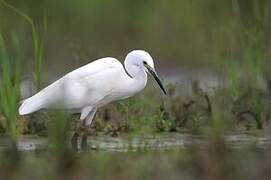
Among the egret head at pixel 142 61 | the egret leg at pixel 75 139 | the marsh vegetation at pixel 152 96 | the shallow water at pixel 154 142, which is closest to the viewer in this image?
the marsh vegetation at pixel 152 96

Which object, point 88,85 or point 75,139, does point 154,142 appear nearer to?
point 75,139

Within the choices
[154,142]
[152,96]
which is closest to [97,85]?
[154,142]

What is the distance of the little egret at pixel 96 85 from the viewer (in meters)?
9.30

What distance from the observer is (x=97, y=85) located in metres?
9.45

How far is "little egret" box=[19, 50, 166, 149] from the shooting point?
9.30 metres

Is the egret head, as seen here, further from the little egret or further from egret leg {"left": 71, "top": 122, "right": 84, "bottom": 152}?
egret leg {"left": 71, "top": 122, "right": 84, "bottom": 152}

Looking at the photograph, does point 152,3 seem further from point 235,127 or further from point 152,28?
point 235,127

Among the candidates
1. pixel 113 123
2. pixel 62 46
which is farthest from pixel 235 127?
pixel 62 46

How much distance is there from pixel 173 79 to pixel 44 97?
4.75 meters

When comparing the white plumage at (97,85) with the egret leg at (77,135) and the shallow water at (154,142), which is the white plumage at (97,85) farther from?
the shallow water at (154,142)

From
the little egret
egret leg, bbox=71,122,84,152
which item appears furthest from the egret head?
egret leg, bbox=71,122,84,152

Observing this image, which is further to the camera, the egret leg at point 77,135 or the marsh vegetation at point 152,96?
the egret leg at point 77,135

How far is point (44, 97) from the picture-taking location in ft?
30.4

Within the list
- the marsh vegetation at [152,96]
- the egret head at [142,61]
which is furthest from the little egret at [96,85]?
the marsh vegetation at [152,96]
